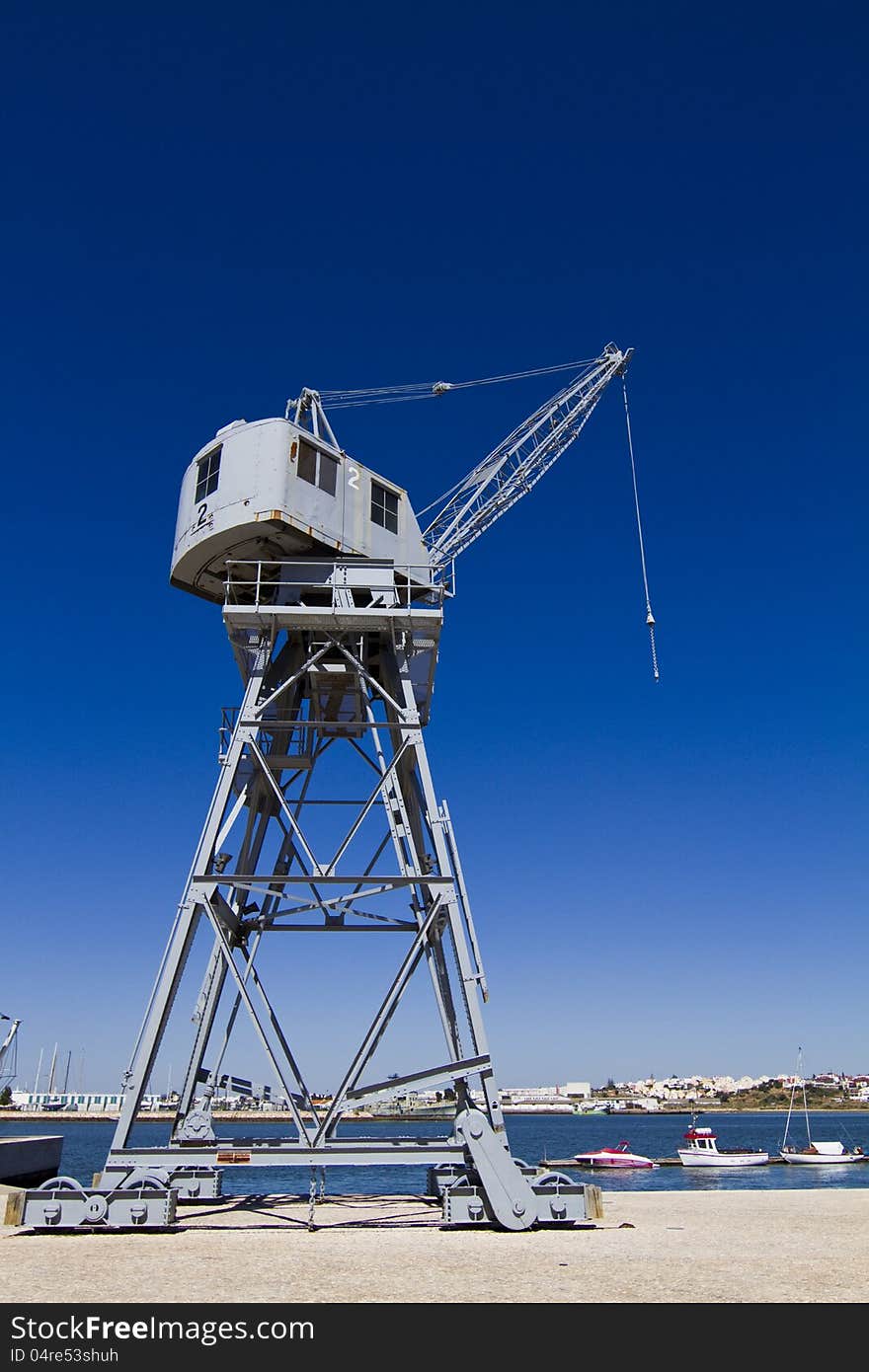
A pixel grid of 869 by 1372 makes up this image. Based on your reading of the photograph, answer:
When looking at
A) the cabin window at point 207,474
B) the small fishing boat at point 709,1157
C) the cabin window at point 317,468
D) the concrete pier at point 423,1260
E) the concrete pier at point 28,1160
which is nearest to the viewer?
the concrete pier at point 423,1260

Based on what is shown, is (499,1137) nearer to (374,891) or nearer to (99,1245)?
(374,891)

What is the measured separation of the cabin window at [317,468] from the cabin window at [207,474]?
219cm

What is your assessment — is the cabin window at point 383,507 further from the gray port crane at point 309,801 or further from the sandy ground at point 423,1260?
the sandy ground at point 423,1260

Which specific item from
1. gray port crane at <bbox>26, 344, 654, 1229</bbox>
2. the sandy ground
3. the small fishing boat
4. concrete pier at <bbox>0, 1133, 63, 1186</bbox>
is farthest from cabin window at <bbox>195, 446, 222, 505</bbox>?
the small fishing boat

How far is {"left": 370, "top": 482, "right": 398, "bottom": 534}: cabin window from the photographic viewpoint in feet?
87.7

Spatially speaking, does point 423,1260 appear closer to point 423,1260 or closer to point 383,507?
point 423,1260

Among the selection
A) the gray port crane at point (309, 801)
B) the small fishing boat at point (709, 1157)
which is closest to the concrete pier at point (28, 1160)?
the gray port crane at point (309, 801)

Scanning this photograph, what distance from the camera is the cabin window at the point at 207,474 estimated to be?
25.1 m

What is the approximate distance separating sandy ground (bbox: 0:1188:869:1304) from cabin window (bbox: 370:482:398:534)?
16.8m

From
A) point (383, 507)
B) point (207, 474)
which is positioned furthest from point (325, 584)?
point (207, 474)

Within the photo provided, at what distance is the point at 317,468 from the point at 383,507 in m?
2.63

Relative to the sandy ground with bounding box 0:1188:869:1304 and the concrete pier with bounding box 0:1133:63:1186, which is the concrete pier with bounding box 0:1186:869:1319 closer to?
the sandy ground with bounding box 0:1188:869:1304
